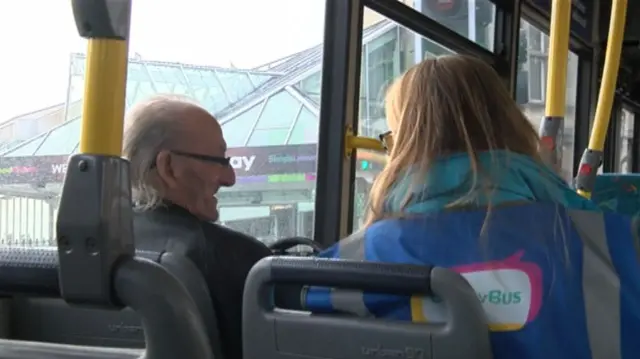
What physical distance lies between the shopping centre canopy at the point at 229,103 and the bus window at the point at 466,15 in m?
0.42

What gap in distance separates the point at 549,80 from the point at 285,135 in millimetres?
1146

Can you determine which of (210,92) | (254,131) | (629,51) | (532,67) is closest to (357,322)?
(210,92)

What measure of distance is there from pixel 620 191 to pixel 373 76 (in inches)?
37.4

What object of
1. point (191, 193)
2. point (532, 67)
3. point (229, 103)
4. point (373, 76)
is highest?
point (532, 67)

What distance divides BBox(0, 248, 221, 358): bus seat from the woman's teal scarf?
36 centimetres

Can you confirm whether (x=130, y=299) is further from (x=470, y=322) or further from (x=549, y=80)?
(x=549, y=80)

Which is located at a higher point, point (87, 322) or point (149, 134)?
point (149, 134)

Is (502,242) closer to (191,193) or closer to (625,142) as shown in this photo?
(191,193)

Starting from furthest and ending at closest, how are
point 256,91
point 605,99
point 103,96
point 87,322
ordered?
point 256,91 → point 605,99 → point 87,322 → point 103,96

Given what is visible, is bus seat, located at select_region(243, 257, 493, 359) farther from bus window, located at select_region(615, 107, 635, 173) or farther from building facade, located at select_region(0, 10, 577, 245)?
bus window, located at select_region(615, 107, 635, 173)

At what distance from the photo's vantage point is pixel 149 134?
69.8 inches

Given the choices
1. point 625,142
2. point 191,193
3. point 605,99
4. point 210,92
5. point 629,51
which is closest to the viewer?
point 191,193

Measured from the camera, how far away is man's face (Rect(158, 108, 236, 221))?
1739 millimetres

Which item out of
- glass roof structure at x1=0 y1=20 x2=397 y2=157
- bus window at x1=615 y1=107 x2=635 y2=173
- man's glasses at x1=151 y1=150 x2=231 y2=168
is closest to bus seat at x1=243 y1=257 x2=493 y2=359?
man's glasses at x1=151 y1=150 x2=231 y2=168
